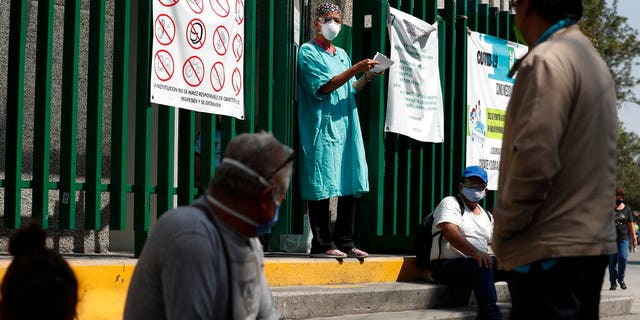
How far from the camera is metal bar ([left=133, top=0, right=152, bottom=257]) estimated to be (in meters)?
7.20

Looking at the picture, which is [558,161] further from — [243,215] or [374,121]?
[374,121]

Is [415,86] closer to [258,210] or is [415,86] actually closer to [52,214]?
[52,214]

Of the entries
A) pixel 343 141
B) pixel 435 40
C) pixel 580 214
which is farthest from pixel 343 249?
pixel 580 214

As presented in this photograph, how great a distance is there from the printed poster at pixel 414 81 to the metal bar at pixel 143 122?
105 inches

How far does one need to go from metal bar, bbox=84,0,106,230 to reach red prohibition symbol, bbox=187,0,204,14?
0.70 metres

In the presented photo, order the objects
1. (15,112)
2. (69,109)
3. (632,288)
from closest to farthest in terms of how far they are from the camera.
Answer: (15,112)
(69,109)
(632,288)

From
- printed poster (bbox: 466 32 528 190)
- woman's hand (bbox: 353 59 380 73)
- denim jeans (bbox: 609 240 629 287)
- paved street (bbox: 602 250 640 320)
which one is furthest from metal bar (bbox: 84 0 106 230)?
denim jeans (bbox: 609 240 629 287)

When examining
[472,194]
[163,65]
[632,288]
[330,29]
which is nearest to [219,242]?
[163,65]

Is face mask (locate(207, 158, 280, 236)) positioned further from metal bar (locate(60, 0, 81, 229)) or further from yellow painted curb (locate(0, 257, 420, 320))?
metal bar (locate(60, 0, 81, 229))

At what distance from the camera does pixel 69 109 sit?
6926 mm

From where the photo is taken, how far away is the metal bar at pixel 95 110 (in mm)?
6969

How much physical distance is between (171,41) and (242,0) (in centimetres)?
82

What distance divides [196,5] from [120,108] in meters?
0.93

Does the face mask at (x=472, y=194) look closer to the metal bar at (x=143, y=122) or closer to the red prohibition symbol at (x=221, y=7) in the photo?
the red prohibition symbol at (x=221, y=7)
